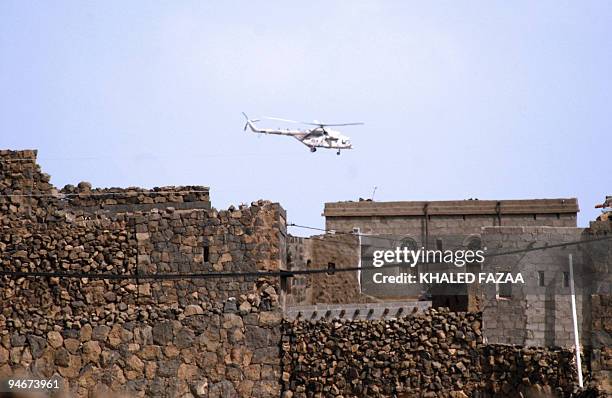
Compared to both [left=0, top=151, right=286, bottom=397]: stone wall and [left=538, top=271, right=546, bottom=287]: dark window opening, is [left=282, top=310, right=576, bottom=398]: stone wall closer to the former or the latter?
[left=0, top=151, right=286, bottom=397]: stone wall

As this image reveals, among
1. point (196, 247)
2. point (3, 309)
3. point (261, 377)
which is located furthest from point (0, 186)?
point (261, 377)

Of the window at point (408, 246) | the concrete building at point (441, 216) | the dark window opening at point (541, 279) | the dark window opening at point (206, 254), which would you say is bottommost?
the dark window opening at point (541, 279)

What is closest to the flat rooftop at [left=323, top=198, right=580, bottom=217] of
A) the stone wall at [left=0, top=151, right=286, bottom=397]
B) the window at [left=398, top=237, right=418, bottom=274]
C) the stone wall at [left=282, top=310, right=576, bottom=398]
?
the window at [left=398, top=237, right=418, bottom=274]

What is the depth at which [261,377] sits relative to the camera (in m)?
19.0

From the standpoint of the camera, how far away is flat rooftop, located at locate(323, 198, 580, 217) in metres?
29.7

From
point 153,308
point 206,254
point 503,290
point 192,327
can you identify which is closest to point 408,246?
point 503,290

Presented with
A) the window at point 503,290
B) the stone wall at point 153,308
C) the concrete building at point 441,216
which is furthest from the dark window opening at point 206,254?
the concrete building at point 441,216

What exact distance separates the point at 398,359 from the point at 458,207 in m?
12.1

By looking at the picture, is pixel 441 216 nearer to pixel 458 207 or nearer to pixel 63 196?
pixel 458 207

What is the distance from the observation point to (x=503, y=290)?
18.7 m

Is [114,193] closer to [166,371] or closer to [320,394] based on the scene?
[166,371]

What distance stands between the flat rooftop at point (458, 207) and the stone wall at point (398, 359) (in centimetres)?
1092

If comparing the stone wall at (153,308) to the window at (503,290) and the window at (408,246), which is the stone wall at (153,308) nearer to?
the window at (408,246)

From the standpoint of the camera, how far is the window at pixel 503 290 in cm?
1856
